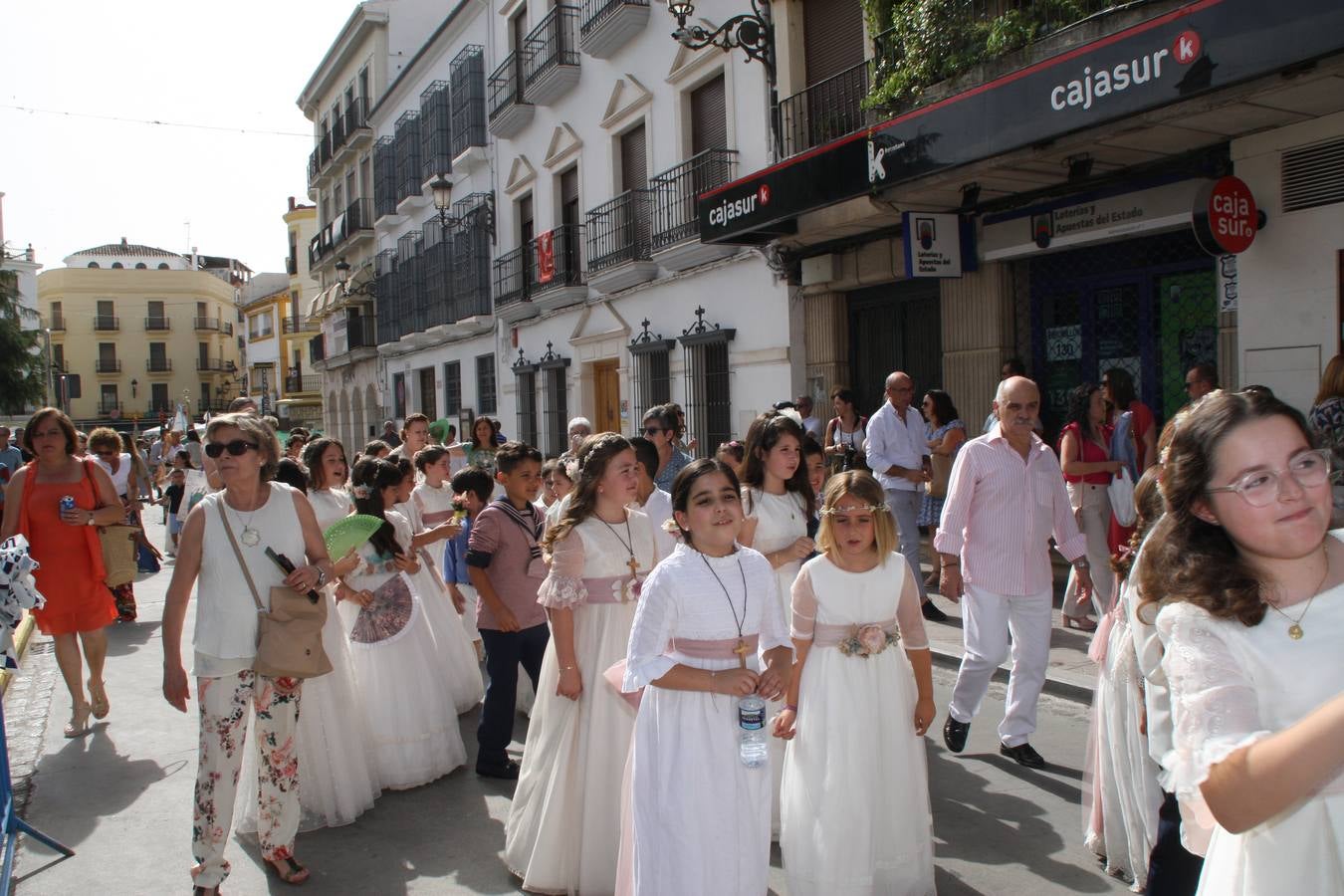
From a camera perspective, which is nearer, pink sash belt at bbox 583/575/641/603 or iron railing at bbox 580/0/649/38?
pink sash belt at bbox 583/575/641/603

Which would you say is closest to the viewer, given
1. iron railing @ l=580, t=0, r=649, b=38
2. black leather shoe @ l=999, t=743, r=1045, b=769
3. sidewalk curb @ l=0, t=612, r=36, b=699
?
black leather shoe @ l=999, t=743, r=1045, b=769

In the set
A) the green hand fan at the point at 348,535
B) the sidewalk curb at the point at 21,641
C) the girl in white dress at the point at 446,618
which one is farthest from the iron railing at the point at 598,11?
the green hand fan at the point at 348,535

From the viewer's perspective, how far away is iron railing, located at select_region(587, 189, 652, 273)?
621 inches

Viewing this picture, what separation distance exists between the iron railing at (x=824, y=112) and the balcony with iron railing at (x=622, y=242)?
3.38m

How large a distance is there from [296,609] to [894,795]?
2.29 meters

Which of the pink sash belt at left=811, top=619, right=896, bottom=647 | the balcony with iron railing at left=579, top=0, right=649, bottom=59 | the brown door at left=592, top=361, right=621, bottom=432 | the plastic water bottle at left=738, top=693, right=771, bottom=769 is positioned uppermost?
the balcony with iron railing at left=579, top=0, right=649, bottom=59

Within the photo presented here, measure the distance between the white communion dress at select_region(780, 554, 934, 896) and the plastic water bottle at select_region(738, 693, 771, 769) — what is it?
54 cm

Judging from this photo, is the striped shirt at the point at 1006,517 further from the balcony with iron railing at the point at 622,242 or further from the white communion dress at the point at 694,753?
the balcony with iron railing at the point at 622,242

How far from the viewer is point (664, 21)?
14.8 m

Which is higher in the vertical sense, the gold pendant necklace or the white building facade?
the white building facade

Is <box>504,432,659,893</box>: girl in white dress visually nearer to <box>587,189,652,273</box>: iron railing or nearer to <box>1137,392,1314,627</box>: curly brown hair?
<box>1137,392,1314,627</box>: curly brown hair

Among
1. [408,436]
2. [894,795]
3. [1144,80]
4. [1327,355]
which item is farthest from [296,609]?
[1327,355]

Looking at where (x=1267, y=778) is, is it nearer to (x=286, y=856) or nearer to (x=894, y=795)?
(x=894, y=795)

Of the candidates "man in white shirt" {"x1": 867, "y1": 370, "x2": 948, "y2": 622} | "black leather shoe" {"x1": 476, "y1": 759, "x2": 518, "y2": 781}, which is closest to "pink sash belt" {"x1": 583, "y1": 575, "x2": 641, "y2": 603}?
"black leather shoe" {"x1": 476, "y1": 759, "x2": 518, "y2": 781}
